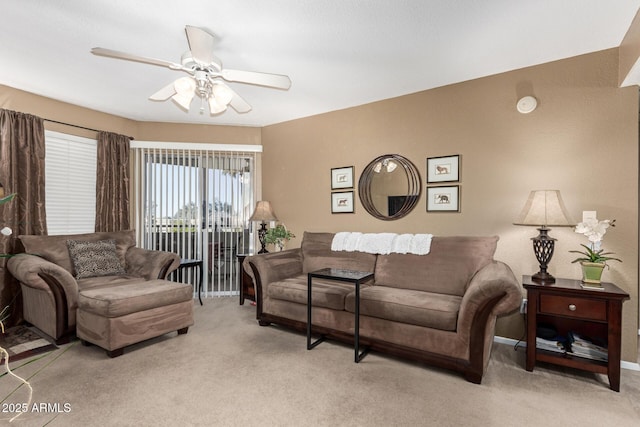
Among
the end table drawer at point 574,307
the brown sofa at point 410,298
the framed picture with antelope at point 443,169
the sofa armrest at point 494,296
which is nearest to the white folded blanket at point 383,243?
the brown sofa at point 410,298

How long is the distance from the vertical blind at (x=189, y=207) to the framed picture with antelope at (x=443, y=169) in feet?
9.12

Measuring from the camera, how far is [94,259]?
12.2 ft

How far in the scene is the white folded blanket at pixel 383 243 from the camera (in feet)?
11.2

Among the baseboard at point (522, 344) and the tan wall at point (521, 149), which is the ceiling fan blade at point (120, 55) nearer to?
the tan wall at point (521, 149)

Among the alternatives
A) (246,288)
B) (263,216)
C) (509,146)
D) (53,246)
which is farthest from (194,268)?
(509,146)

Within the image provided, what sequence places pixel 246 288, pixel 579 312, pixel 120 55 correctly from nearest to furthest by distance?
1. pixel 120 55
2. pixel 579 312
3. pixel 246 288

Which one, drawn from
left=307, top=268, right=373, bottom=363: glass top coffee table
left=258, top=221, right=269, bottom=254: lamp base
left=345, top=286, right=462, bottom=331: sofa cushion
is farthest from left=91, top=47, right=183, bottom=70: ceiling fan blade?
left=258, top=221, right=269, bottom=254: lamp base

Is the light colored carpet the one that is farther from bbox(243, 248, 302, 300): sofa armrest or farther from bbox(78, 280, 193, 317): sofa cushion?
bbox(243, 248, 302, 300): sofa armrest

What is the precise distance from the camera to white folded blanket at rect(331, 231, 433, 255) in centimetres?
340

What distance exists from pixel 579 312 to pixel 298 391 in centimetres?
206

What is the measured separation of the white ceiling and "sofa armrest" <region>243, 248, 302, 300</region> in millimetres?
1787

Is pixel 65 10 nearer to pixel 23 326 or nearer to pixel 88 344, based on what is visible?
pixel 88 344

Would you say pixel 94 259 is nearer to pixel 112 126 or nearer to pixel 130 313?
pixel 130 313

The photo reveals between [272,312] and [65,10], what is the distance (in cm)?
293
